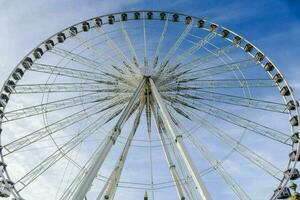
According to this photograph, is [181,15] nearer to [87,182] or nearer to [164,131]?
[164,131]

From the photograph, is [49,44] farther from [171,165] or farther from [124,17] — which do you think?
[171,165]

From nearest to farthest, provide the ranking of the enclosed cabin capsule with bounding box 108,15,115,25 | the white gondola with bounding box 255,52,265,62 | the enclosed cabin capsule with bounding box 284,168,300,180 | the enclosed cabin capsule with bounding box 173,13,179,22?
A: the enclosed cabin capsule with bounding box 284,168,300,180
the white gondola with bounding box 255,52,265,62
the enclosed cabin capsule with bounding box 108,15,115,25
the enclosed cabin capsule with bounding box 173,13,179,22

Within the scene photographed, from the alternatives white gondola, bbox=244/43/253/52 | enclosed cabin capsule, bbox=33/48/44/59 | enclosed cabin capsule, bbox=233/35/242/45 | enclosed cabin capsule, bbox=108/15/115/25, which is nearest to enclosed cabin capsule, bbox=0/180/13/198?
enclosed cabin capsule, bbox=33/48/44/59

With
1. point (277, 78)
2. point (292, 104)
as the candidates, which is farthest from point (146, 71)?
point (292, 104)

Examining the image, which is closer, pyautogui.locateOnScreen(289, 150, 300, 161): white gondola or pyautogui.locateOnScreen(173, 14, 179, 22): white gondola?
pyautogui.locateOnScreen(289, 150, 300, 161): white gondola

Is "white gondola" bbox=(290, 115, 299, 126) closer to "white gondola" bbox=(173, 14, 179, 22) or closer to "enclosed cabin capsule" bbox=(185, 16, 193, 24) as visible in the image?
"enclosed cabin capsule" bbox=(185, 16, 193, 24)

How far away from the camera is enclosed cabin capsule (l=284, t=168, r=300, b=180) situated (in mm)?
24219

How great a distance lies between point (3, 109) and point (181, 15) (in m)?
14.0

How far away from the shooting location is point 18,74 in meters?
26.9

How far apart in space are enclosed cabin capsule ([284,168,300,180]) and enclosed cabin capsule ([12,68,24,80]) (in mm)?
17070

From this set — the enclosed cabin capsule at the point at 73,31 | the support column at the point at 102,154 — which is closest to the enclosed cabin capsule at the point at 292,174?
the support column at the point at 102,154

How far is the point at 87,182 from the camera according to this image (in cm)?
1914

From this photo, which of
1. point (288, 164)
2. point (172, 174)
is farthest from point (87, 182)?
point (288, 164)

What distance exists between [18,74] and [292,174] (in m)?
17.6
